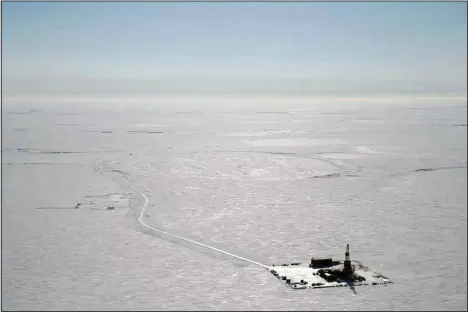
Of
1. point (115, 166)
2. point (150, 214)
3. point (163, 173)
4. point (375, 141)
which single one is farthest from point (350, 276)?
point (375, 141)

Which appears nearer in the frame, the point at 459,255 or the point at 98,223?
the point at 459,255

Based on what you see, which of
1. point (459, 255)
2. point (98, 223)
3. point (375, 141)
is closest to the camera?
point (459, 255)

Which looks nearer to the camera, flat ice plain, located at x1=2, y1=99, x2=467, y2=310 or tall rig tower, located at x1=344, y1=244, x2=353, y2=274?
flat ice plain, located at x1=2, y1=99, x2=467, y2=310

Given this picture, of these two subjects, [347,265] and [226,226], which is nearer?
[347,265]

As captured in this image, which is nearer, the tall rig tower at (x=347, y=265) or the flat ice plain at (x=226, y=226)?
the flat ice plain at (x=226, y=226)

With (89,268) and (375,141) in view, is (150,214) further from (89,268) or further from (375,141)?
(375,141)

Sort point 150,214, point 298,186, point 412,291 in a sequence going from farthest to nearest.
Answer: point 298,186, point 150,214, point 412,291

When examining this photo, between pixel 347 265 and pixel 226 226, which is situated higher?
pixel 226 226

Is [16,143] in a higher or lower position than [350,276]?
higher
